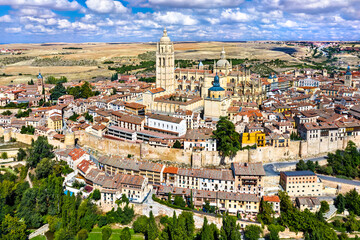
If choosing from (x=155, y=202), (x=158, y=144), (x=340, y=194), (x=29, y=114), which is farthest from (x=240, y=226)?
(x=29, y=114)

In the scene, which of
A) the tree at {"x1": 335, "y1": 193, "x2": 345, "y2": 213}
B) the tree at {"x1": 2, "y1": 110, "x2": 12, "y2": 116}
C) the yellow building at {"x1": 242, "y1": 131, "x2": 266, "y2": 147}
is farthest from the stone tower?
the tree at {"x1": 335, "y1": 193, "x2": 345, "y2": 213}

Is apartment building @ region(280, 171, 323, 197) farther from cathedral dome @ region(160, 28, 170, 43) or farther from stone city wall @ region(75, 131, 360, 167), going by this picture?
cathedral dome @ region(160, 28, 170, 43)

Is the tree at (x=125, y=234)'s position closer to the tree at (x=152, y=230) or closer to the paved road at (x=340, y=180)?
the tree at (x=152, y=230)

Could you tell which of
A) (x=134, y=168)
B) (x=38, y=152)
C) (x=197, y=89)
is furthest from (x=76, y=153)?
(x=197, y=89)

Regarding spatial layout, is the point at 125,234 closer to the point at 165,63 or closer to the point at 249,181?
the point at 249,181

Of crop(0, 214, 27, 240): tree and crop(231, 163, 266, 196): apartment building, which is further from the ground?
crop(231, 163, 266, 196): apartment building

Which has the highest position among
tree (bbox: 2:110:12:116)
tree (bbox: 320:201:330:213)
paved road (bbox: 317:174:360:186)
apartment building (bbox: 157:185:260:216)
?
tree (bbox: 2:110:12:116)

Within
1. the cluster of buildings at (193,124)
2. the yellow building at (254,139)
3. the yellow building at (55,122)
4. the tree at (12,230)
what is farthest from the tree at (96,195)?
the yellow building at (55,122)
